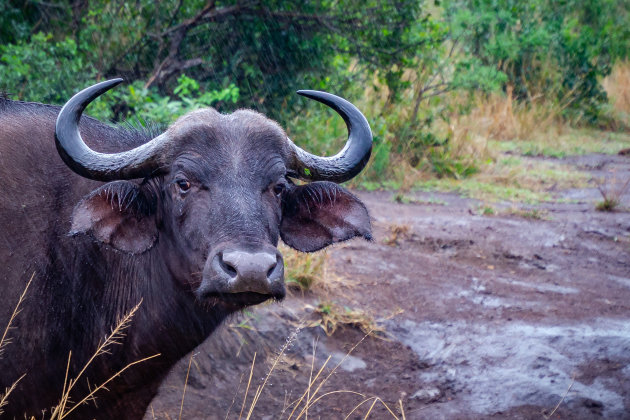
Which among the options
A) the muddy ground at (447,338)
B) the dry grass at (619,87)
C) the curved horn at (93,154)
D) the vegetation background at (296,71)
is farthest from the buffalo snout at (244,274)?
the dry grass at (619,87)

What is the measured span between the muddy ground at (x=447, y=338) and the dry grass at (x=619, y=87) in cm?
974

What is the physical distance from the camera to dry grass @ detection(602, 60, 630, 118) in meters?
17.1

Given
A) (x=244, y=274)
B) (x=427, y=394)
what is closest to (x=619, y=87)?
(x=427, y=394)

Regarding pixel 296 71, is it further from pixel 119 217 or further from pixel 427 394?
pixel 119 217

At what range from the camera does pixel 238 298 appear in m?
3.22

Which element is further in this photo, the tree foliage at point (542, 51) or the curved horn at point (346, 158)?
the tree foliage at point (542, 51)

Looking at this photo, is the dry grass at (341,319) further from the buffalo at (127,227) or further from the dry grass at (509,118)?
the dry grass at (509,118)

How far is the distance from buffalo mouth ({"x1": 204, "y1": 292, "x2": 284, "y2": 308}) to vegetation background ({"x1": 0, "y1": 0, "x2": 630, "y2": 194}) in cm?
318

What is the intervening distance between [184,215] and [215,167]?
30 cm

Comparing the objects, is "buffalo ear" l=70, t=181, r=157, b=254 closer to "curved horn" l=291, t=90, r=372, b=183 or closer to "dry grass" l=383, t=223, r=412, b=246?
"curved horn" l=291, t=90, r=372, b=183

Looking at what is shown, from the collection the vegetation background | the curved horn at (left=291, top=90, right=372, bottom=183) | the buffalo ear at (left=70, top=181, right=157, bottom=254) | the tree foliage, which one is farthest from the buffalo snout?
the tree foliage

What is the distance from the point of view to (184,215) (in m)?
3.61

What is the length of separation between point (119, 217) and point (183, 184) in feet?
1.27

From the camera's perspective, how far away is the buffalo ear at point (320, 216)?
159 inches
